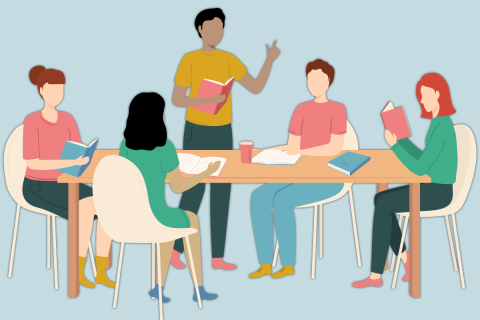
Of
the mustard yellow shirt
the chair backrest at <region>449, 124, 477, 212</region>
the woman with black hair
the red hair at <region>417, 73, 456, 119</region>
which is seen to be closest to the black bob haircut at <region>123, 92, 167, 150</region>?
the woman with black hair

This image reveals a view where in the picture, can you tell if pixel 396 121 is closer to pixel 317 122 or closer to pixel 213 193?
pixel 317 122

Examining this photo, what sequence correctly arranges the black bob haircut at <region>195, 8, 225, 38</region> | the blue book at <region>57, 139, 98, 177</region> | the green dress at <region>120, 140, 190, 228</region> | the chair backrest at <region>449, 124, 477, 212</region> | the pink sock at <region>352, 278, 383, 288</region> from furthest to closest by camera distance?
the black bob haircut at <region>195, 8, 225, 38</region>, the pink sock at <region>352, 278, 383, 288</region>, the chair backrest at <region>449, 124, 477, 212</region>, the blue book at <region>57, 139, 98, 177</region>, the green dress at <region>120, 140, 190, 228</region>

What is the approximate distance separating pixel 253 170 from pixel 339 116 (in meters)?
0.88

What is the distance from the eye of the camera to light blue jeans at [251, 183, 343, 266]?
589 cm

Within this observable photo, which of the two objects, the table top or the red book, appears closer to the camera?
the table top

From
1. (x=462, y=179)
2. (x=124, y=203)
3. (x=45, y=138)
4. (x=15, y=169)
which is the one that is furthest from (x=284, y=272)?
(x=15, y=169)

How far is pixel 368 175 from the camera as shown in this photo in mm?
5445

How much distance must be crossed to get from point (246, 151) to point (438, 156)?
4.67 ft

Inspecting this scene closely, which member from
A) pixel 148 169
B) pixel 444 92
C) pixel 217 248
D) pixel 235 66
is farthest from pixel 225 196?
pixel 444 92

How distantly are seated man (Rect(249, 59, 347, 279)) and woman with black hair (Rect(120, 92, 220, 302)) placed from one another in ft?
2.96

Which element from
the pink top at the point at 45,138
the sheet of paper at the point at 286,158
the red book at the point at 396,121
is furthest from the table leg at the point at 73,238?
the red book at the point at 396,121

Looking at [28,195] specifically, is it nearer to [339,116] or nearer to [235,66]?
[235,66]

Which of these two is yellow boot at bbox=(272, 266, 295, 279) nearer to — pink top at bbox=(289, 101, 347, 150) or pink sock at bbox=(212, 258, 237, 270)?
pink sock at bbox=(212, 258, 237, 270)

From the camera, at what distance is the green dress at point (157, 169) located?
4902 millimetres
